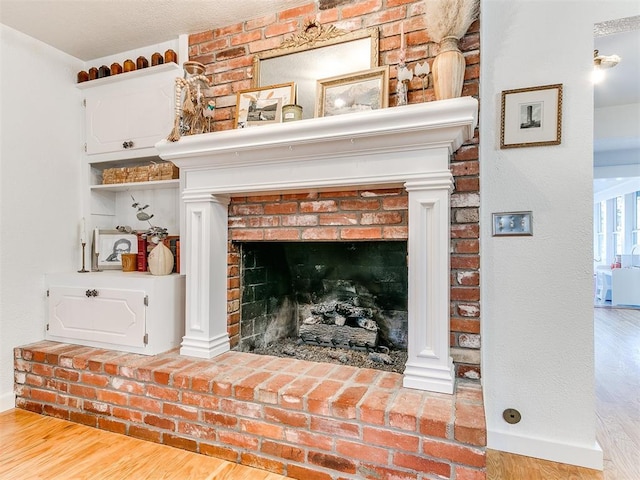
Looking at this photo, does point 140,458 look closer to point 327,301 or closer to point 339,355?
point 339,355

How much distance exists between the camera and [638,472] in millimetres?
1538

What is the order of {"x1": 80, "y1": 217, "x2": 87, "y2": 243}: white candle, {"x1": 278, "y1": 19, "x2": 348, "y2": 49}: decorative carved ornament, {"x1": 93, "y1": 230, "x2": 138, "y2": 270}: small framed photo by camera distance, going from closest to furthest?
{"x1": 278, "y1": 19, "x2": 348, "y2": 49}: decorative carved ornament, {"x1": 80, "y1": 217, "x2": 87, "y2": 243}: white candle, {"x1": 93, "y1": 230, "x2": 138, "y2": 270}: small framed photo

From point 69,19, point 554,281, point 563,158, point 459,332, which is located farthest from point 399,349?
point 69,19

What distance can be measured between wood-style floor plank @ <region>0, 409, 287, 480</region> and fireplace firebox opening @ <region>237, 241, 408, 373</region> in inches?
26.1

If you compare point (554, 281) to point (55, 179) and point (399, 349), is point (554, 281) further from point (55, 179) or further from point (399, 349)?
point (55, 179)

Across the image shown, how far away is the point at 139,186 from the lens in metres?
2.51

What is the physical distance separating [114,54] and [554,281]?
3.04m

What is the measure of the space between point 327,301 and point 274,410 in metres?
0.88

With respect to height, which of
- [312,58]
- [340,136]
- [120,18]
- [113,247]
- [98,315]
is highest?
[120,18]

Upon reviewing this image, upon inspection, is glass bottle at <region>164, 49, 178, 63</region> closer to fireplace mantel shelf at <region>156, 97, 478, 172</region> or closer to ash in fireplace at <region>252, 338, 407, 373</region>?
fireplace mantel shelf at <region>156, 97, 478, 172</region>

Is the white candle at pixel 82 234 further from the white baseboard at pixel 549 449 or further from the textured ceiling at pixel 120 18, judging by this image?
the white baseboard at pixel 549 449

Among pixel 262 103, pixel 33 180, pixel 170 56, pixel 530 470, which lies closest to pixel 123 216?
pixel 33 180

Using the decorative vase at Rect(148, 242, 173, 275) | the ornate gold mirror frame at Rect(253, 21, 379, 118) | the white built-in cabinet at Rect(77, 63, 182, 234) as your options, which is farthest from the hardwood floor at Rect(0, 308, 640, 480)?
Result: the ornate gold mirror frame at Rect(253, 21, 379, 118)

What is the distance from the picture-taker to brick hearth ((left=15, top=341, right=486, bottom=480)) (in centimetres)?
131
